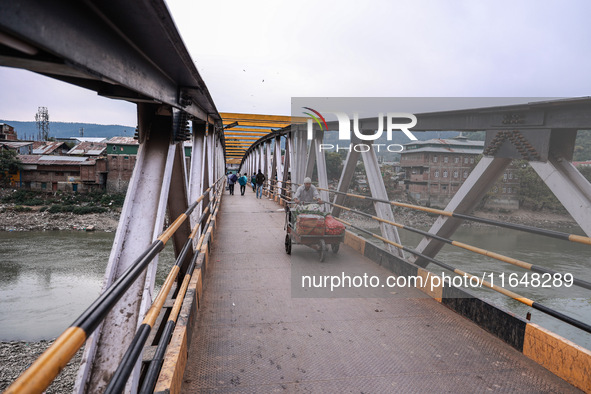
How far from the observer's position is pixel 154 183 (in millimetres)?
3037

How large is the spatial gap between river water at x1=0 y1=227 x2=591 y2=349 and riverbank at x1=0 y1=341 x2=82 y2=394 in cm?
143

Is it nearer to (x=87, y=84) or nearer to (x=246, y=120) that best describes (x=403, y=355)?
(x=87, y=84)

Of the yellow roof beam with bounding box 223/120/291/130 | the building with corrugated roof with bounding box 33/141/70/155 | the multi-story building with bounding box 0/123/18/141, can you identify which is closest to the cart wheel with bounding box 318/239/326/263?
the yellow roof beam with bounding box 223/120/291/130

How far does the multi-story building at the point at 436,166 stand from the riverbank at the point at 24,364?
51.8 meters

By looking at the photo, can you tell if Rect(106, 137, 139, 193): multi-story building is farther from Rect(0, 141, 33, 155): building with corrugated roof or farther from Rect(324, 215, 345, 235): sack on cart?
Result: Rect(324, 215, 345, 235): sack on cart

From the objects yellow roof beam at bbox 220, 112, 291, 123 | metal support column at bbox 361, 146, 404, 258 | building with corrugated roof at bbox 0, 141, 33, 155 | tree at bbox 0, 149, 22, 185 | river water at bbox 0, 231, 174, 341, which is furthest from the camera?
building with corrugated roof at bbox 0, 141, 33, 155

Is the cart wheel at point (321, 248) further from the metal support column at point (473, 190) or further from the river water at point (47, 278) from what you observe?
the river water at point (47, 278)

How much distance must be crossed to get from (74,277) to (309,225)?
24.1m

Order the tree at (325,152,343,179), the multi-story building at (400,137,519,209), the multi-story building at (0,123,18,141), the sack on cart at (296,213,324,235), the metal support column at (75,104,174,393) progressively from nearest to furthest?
the metal support column at (75,104,174,393) < the sack on cart at (296,213,324,235) < the multi-story building at (400,137,519,209) < the tree at (325,152,343,179) < the multi-story building at (0,123,18,141)

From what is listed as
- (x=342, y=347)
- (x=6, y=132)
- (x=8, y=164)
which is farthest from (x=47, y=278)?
(x=6, y=132)

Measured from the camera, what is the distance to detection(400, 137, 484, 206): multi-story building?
56.9 m

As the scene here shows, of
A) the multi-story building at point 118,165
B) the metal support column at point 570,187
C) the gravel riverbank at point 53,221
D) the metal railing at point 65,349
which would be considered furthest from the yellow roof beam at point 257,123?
the multi-story building at point 118,165

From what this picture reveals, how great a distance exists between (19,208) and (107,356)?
178 feet

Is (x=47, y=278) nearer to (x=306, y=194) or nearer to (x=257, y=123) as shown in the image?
(x=257, y=123)
